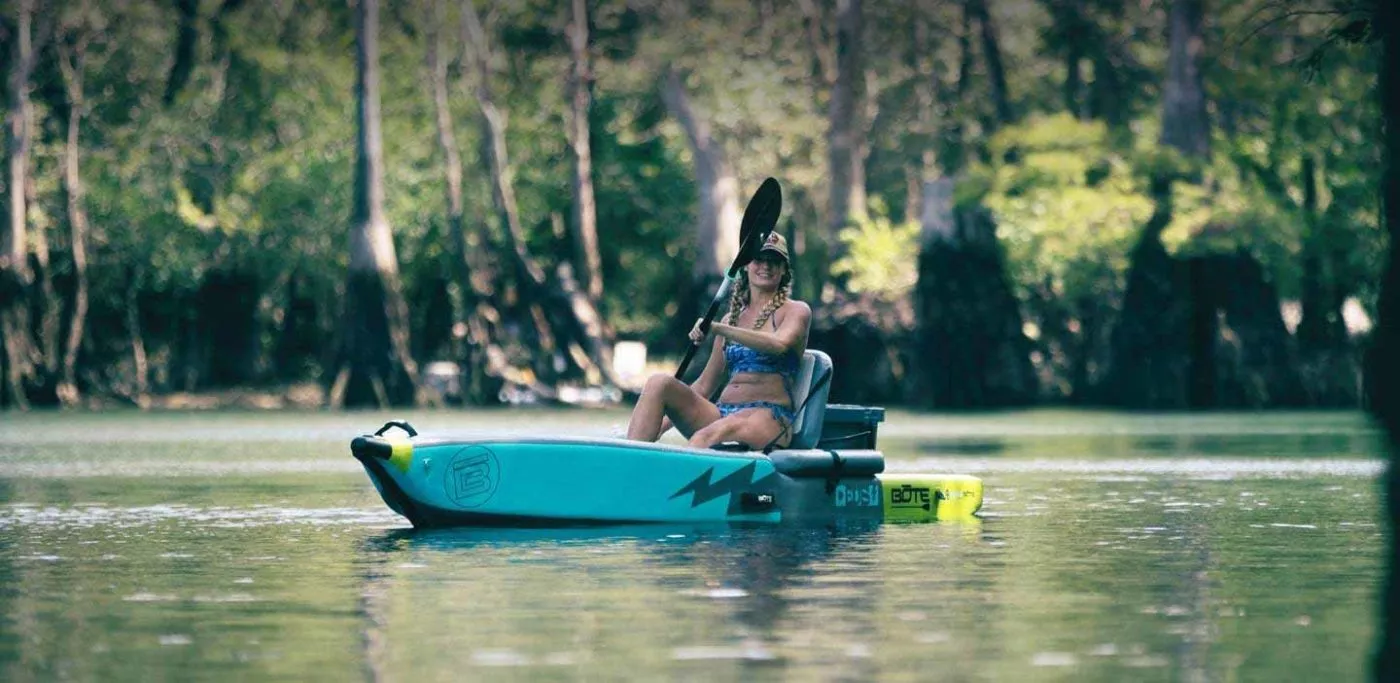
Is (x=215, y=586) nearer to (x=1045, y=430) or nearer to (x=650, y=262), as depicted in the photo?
(x=1045, y=430)

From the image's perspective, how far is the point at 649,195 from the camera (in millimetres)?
65500

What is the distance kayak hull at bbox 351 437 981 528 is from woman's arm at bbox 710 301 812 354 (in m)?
0.65

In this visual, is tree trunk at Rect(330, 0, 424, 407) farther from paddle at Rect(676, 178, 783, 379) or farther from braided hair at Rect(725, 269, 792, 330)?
braided hair at Rect(725, 269, 792, 330)

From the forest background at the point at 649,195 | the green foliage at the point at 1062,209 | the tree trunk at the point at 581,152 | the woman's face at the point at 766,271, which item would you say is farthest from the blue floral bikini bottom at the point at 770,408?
the tree trunk at the point at 581,152

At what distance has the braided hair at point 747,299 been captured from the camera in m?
17.6

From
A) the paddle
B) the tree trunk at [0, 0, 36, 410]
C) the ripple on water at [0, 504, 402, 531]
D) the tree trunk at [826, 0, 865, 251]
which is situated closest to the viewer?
the paddle

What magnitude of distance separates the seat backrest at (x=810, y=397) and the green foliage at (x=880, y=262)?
38.0m

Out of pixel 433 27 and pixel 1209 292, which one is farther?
pixel 433 27

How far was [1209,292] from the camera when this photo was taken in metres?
51.3

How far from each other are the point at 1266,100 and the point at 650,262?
15498 millimetres

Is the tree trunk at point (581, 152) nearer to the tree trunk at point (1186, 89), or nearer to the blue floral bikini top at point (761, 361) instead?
the tree trunk at point (1186, 89)

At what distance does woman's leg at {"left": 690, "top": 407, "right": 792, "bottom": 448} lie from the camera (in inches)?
690

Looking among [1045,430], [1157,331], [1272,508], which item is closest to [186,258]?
[1157,331]

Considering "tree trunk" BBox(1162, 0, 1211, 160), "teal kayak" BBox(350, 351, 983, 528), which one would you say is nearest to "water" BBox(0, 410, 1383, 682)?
"teal kayak" BBox(350, 351, 983, 528)
